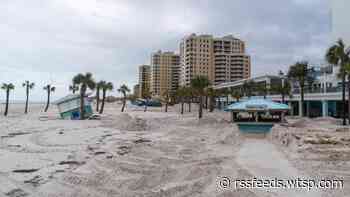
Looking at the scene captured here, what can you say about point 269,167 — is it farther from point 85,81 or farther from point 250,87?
point 250,87

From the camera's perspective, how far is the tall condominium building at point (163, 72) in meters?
152

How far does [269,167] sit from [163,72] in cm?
14440

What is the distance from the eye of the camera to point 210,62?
404 feet

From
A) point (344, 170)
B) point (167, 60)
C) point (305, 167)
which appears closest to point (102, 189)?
point (305, 167)

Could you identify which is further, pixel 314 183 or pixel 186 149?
pixel 186 149

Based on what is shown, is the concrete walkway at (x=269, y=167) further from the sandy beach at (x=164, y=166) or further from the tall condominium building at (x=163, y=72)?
the tall condominium building at (x=163, y=72)

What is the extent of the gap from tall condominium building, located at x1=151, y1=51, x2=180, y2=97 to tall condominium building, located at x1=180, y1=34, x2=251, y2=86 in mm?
29500

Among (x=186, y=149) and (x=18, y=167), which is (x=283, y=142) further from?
(x=18, y=167)

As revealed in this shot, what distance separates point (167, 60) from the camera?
6093 inches

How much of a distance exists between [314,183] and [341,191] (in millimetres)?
854

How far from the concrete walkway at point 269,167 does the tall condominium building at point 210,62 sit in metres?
104

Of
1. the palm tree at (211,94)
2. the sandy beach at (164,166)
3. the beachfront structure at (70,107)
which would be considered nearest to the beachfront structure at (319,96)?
the palm tree at (211,94)

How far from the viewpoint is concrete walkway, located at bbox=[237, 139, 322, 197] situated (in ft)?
26.1

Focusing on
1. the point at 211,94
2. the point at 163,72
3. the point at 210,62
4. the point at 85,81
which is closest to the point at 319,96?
the point at 211,94
